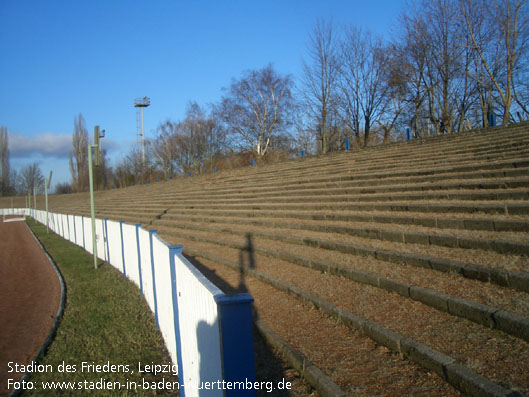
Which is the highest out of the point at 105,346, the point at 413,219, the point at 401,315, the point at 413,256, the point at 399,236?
the point at 413,219

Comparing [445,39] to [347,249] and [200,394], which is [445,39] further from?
[200,394]

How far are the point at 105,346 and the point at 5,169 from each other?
83.8 meters

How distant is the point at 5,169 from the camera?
7288 centimetres

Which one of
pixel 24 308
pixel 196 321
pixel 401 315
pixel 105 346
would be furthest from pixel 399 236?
pixel 24 308

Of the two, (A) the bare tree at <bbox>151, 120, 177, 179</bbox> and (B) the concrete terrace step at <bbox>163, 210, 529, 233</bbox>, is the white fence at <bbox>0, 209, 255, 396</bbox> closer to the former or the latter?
(B) the concrete terrace step at <bbox>163, 210, 529, 233</bbox>

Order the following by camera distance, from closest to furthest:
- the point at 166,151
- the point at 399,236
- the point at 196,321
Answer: the point at 196,321, the point at 399,236, the point at 166,151

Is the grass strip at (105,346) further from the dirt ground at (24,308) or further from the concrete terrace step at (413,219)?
the concrete terrace step at (413,219)

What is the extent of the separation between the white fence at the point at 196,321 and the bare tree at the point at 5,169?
7928 centimetres

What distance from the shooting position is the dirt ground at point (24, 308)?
5012mm

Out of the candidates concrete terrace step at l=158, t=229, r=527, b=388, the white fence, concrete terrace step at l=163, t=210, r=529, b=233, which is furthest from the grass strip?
concrete terrace step at l=163, t=210, r=529, b=233

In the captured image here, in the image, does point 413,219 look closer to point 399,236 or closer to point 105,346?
point 399,236

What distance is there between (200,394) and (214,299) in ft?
3.93

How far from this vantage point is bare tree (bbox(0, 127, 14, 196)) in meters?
71.1

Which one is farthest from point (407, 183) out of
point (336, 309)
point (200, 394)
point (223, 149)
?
point (223, 149)
